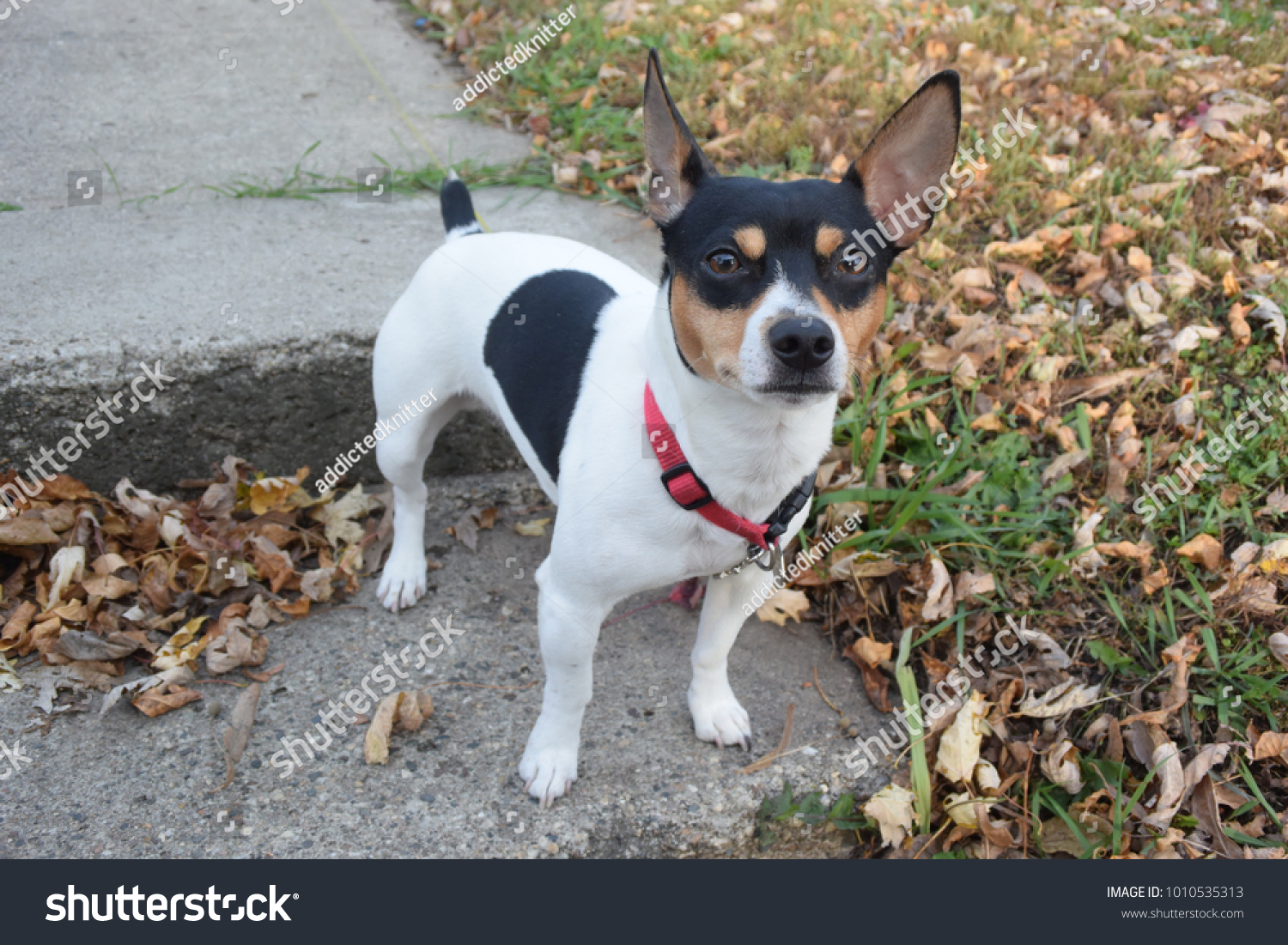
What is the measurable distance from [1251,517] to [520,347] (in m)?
2.44

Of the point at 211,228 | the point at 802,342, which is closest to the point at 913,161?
the point at 802,342

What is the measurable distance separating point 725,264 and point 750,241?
0.24 ft

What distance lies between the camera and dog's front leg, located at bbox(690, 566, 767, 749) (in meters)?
2.62

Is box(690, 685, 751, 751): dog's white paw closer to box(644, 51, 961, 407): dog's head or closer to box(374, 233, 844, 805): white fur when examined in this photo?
box(374, 233, 844, 805): white fur

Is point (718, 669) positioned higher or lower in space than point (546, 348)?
lower

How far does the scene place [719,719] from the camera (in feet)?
9.18

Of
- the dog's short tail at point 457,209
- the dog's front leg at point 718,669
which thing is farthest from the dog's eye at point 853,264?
the dog's short tail at point 457,209

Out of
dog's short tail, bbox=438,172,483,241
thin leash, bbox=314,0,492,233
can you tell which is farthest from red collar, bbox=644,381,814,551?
thin leash, bbox=314,0,492,233

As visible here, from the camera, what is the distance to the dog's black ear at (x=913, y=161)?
2145 millimetres

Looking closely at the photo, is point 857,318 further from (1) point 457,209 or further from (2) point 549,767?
(1) point 457,209

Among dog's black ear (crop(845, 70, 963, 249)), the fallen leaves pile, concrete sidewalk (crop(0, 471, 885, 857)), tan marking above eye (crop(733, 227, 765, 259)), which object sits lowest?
the fallen leaves pile

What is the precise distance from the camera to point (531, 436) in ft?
8.61

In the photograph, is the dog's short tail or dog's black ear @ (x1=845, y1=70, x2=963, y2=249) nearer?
dog's black ear @ (x1=845, y1=70, x2=963, y2=249)

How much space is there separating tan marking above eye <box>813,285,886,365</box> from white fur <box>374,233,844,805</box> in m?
0.15
